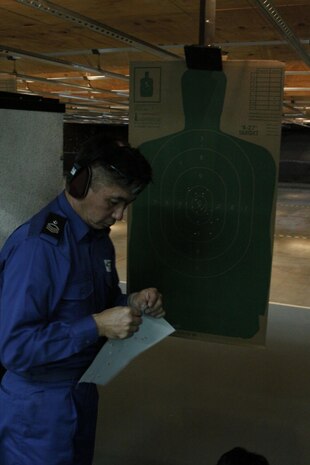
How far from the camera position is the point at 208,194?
150 centimetres

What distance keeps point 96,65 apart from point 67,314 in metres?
2.30

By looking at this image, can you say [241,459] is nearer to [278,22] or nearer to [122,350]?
[122,350]

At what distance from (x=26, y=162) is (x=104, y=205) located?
0.42 meters

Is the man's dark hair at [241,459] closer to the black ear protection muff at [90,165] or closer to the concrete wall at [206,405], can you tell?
the black ear protection muff at [90,165]

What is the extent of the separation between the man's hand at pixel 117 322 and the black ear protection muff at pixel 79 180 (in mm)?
257

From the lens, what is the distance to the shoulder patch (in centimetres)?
103

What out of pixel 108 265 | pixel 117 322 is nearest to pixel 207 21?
pixel 108 265

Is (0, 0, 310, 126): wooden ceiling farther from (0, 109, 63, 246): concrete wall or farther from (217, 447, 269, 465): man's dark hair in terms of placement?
(217, 447, 269, 465): man's dark hair

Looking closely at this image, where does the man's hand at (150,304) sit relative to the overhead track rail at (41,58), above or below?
below

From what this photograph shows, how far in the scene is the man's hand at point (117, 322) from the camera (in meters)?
1.04

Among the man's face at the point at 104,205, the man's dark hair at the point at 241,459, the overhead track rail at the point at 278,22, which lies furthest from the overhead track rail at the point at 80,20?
the man's dark hair at the point at 241,459

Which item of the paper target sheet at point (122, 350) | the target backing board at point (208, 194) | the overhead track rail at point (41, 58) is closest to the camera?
the paper target sheet at point (122, 350)

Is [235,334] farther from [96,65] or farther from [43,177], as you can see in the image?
[96,65]

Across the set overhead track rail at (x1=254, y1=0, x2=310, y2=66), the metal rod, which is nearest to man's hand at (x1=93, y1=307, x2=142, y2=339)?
the metal rod
